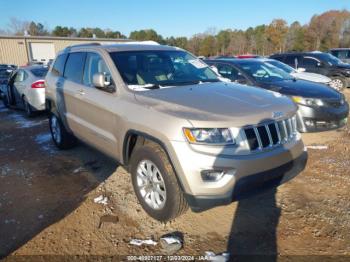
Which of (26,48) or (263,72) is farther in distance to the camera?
(26,48)

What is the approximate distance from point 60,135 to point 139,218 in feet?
9.76

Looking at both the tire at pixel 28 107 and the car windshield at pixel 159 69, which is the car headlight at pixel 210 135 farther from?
the tire at pixel 28 107

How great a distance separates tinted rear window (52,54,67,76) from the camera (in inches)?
212

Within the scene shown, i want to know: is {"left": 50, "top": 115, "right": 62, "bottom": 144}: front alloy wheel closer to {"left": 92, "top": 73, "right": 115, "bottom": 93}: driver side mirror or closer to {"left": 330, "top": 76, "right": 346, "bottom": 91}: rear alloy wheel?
{"left": 92, "top": 73, "right": 115, "bottom": 93}: driver side mirror

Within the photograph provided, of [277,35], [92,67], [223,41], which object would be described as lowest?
[92,67]

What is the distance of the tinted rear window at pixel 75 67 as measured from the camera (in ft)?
15.4

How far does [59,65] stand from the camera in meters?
5.53

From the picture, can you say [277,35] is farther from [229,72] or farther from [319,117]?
[319,117]

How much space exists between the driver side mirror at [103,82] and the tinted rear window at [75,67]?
0.93 meters

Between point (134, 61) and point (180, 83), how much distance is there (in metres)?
0.70

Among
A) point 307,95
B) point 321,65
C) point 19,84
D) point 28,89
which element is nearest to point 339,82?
point 321,65

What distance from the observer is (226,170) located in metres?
2.75

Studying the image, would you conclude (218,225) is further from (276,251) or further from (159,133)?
(159,133)

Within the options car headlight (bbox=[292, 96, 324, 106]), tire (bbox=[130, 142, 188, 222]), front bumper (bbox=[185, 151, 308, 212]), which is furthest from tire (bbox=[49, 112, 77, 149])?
car headlight (bbox=[292, 96, 324, 106])
